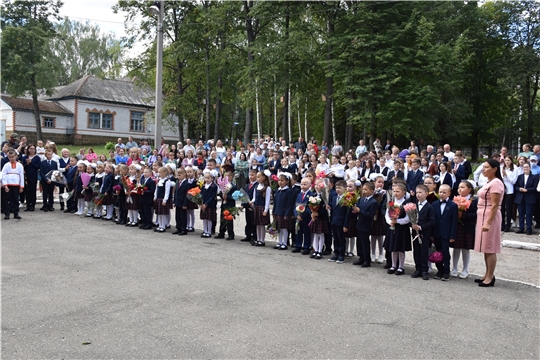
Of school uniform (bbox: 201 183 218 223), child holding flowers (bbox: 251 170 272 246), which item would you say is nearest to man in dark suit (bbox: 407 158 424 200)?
child holding flowers (bbox: 251 170 272 246)

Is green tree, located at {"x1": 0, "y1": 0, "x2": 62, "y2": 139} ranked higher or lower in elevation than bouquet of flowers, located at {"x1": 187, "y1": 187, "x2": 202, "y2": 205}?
higher

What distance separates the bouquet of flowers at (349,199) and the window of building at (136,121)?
50919 mm

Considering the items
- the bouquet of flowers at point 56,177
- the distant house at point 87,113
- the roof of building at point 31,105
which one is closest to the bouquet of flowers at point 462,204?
the bouquet of flowers at point 56,177

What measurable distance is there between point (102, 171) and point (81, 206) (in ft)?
4.85

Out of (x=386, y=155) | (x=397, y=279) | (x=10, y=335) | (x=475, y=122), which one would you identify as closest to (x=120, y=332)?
(x=10, y=335)

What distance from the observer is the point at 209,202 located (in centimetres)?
1152

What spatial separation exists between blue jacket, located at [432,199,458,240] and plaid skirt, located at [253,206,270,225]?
3888 millimetres

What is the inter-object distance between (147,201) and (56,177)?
4.76 m

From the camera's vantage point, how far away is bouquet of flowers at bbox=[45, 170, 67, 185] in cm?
1528

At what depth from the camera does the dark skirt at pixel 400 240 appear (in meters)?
8.25

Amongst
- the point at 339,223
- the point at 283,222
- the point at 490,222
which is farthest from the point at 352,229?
the point at 490,222

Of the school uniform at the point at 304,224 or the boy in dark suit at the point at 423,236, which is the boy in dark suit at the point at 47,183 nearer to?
the school uniform at the point at 304,224

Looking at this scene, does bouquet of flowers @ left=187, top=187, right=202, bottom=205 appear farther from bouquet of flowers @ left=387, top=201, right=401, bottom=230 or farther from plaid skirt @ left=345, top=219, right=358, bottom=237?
bouquet of flowers @ left=387, top=201, right=401, bottom=230

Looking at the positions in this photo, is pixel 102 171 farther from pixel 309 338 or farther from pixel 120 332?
pixel 309 338
